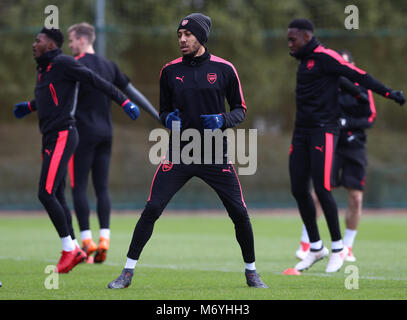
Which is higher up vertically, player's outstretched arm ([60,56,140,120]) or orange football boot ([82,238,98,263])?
player's outstretched arm ([60,56,140,120])

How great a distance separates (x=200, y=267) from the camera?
9.06 metres

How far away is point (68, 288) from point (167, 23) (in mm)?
16901

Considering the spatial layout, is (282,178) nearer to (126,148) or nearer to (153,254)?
(126,148)

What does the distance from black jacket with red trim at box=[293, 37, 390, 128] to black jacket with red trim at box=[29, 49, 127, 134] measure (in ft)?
6.35

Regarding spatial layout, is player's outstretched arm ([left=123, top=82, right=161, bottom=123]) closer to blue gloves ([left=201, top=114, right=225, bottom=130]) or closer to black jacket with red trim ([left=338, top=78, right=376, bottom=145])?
blue gloves ([left=201, top=114, right=225, bottom=130])

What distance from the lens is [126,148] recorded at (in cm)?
2191

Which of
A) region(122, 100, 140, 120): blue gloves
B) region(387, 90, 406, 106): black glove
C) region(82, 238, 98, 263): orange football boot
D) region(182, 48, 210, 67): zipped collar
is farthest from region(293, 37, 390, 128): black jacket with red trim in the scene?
region(82, 238, 98, 263): orange football boot

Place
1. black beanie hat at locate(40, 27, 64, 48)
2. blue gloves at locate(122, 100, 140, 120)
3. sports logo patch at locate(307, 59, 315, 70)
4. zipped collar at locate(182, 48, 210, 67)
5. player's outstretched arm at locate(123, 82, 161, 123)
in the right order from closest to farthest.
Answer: zipped collar at locate(182, 48, 210, 67) < blue gloves at locate(122, 100, 140, 120) < sports logo patch at locate(307, 59, 315, 70) < black beanie hat at locate(40, 27, 64, 48) < player's outstretched arm at locate(123, 82, 161, 123)

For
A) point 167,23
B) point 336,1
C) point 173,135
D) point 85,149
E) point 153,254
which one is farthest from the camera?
point 336,1

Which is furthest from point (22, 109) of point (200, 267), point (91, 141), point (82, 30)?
point (200, 267)

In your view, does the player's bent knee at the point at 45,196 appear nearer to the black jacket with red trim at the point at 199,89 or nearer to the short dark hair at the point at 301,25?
the black jacket with red trim at the point at 199,89

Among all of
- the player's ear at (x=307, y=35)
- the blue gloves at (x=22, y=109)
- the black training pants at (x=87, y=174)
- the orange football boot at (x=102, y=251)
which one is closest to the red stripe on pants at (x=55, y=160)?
the blue gloves at (x=22, y=109)

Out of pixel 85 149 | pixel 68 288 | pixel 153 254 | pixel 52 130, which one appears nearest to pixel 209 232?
pixel 153 254

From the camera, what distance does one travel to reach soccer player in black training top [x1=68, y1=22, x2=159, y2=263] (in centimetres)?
970
